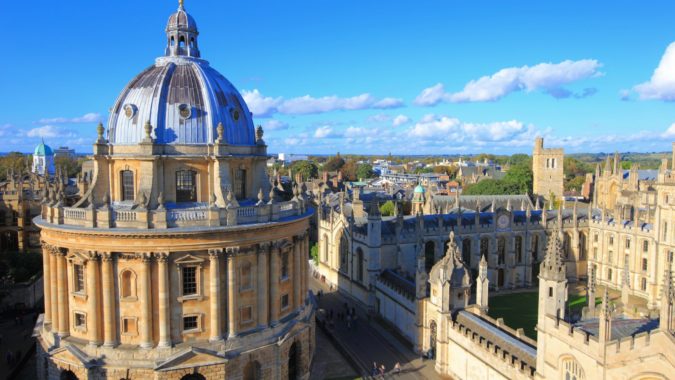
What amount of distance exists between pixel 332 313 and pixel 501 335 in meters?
20.0

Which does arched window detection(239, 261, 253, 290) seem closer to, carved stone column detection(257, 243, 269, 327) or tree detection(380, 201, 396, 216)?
carved stone column detection(257, 243, 269, 327)

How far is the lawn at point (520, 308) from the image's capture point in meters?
45.3

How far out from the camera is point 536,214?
62.2 metres

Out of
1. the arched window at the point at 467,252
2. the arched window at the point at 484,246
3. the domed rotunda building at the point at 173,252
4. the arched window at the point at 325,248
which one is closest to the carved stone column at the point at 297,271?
the domed rotunda building at the point at 173,252

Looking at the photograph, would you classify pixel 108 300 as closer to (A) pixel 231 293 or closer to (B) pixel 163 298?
(B) pixel 163 298

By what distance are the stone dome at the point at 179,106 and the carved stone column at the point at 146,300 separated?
7.31 m

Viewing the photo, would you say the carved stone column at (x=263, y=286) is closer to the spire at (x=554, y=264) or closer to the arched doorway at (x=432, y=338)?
the arched doorway at (x=432, y=338)

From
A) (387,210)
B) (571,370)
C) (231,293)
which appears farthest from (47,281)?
(387,210)

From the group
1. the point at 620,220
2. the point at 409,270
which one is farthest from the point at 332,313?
the point at 620,220

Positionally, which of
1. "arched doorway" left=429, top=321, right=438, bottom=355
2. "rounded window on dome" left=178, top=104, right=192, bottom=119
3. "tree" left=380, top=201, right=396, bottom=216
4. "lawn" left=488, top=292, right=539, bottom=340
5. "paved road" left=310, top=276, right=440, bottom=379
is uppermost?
"rounded window on dome" left=178, top=104, right=192, bottom=119

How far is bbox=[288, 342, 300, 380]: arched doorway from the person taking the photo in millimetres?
35000

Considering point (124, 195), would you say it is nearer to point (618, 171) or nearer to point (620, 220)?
point (620, 220)

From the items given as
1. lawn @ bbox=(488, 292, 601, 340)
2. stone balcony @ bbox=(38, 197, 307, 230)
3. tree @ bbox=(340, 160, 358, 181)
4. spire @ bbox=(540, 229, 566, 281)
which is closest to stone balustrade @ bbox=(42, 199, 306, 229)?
stone balcony @ bbox=(38, 197, 307, 230)

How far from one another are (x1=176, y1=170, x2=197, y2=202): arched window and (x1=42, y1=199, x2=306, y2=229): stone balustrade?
3.69ft
